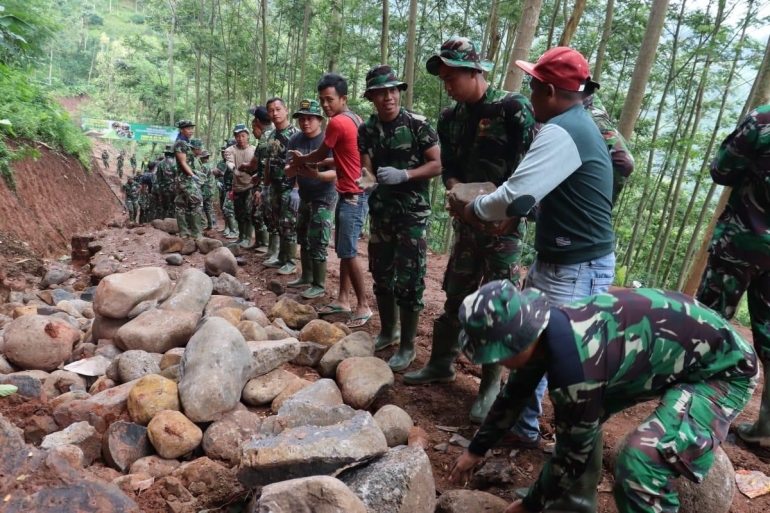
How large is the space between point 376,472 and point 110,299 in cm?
285

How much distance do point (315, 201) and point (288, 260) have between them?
5.24 ft

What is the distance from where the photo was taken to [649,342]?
4.99ft

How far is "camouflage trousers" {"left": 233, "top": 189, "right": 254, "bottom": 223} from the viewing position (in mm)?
7363

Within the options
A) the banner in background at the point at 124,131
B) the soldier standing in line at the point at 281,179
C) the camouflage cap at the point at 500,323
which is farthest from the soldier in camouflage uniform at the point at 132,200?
the camouflage cap at the point at 500,323

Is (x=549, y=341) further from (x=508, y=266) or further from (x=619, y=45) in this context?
(x=619, y=45)

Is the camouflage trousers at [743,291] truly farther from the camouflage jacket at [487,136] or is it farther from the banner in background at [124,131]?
the banner in background at [124,131]

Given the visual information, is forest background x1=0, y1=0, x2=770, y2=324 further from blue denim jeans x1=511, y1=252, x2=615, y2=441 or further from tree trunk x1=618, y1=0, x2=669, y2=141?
blue denim jeans x1=511, y1=252, x2=615, y2=441

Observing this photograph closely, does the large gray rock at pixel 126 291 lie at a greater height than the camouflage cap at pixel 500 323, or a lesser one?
lesser

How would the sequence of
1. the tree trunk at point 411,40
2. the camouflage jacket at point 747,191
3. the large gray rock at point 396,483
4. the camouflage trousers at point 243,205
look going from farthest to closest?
the tree trunk at point 411,40
the camouflage trousers at point 243,205
the camouflage jacket at point 747,191
the large gray rock at point 396,483

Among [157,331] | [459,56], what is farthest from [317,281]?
[459,56]

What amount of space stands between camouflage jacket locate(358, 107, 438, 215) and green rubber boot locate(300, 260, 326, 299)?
1.82m

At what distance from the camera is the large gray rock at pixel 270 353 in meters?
2.93

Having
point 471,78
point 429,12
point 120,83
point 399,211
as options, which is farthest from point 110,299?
point 120,83

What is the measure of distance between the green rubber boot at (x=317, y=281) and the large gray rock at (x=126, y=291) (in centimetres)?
140
